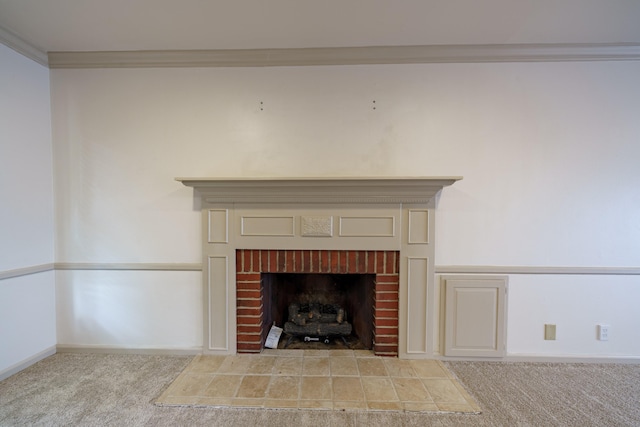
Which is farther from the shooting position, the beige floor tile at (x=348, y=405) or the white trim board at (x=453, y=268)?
the white trim board at (x=453, y=268)

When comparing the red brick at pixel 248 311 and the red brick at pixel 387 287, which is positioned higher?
the red brick at pixel 387 287

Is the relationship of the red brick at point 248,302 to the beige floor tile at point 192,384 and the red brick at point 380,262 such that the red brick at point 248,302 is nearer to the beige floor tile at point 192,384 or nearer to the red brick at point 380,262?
the beige floor tile at point 192,384

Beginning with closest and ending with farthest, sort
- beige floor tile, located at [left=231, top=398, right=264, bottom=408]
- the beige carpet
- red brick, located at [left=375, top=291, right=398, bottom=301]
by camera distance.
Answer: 1. the beige carpet
2. beige floor tile, located at [left=231, top=398, right=264, bottom=408]
3. red brick, located at [left=375, top=291, right=398, bottom=301]

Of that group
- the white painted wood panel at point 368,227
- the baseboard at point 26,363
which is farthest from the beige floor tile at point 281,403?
Answer: the baseboard at point 26,363

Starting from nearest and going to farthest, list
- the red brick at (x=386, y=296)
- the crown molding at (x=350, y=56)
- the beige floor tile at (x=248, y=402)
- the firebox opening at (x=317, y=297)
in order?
the beige floor tile at (x=248, y=402)
the crown molding at (x=350, y=56)
the red brick at (x=386, y=296)
the firebox opening at (x=317, y=297)

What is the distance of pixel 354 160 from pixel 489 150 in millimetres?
1077

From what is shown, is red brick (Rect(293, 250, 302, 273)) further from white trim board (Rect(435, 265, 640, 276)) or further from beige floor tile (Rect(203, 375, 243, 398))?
white trim board (Rect(435, 265, 640, 276))

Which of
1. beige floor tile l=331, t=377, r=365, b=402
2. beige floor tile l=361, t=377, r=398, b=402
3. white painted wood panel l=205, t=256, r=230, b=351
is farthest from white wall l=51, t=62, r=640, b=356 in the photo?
beige floor tile l=331, t=377, r=365, b=402

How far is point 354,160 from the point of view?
87.9 inches

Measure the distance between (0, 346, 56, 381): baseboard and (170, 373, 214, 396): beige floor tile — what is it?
4.13ft

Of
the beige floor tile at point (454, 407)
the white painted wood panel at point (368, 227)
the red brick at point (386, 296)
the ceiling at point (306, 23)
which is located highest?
the ceiling at point (306, 23)

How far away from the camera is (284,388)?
1846 mm

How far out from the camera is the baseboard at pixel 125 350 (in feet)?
7.43

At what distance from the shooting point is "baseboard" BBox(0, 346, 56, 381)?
197 cm
